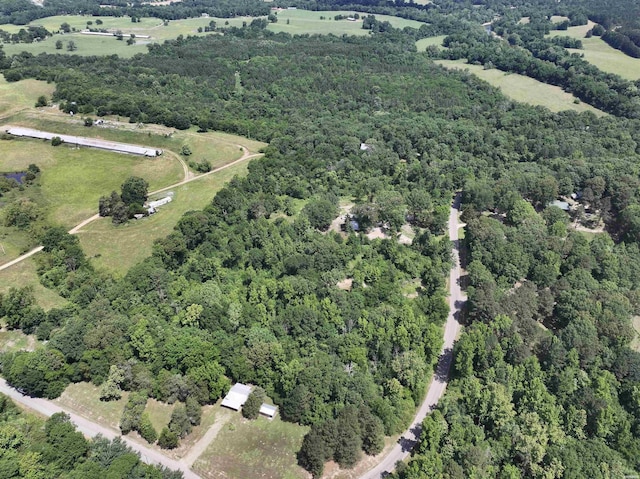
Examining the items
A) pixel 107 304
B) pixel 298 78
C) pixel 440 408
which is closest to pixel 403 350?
pixel 440 408

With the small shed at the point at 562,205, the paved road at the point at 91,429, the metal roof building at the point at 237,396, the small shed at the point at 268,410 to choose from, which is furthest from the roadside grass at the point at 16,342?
the small shed at the point at 562,205

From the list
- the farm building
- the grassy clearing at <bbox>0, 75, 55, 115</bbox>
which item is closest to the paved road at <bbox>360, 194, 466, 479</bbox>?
the farm building

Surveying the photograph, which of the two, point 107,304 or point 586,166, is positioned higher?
point 586,166

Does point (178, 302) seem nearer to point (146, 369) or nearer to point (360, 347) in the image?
point (146, 369)

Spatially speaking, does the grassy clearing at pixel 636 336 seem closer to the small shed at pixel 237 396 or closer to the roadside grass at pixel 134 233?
the small shed at pixel 237 396

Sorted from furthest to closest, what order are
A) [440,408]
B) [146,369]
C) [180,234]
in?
1. [180,234]
2. [146,369]
3. [440,408]

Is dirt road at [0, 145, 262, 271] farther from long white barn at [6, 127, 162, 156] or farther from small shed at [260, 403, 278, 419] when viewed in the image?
small shed at [260, 403, 278, 419]
